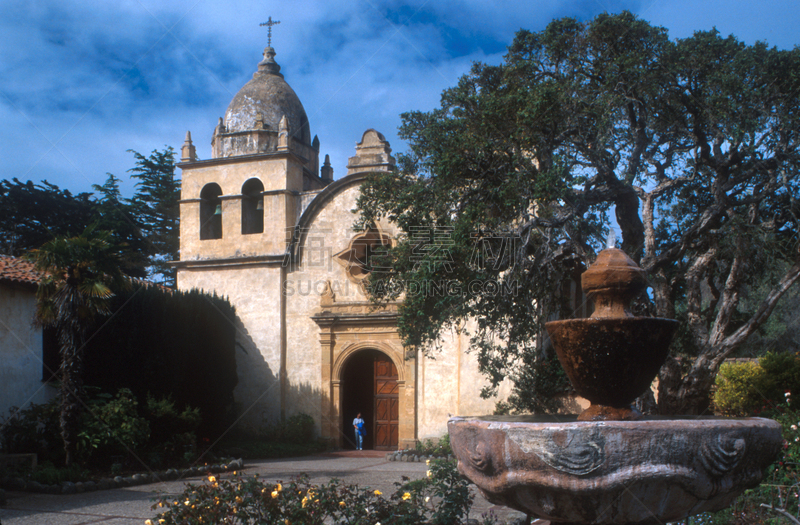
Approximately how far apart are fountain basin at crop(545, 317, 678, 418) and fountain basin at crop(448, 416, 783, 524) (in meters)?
0.79

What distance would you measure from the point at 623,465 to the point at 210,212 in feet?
58.2

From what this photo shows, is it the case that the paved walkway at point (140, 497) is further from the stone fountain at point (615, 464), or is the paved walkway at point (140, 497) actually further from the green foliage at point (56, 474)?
the stone fountain at point (615, 464)

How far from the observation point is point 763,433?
3.95 m

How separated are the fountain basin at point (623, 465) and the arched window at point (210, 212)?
16.8 meters

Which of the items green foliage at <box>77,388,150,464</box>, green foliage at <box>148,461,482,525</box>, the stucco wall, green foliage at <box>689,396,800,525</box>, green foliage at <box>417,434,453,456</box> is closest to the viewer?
green foliage at <box>148,461,482,525</box>

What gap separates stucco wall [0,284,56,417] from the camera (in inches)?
501

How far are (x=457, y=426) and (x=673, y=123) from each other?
317 inches

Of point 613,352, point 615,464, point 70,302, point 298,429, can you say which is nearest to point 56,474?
point 70,302

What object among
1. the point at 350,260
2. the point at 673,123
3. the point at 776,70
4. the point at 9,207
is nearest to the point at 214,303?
the point at 350,260

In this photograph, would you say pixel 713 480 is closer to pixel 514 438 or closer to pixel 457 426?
pixel 514 438

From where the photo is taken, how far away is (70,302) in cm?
1157

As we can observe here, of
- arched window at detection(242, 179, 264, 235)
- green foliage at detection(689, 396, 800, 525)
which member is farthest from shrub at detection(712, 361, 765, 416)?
arched window at detection(242, 179, 264, 235)

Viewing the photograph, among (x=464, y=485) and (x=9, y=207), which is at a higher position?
(x=9, y=207)

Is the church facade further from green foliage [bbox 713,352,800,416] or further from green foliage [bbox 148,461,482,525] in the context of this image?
green foliage [bbox 148,461,482,525]
